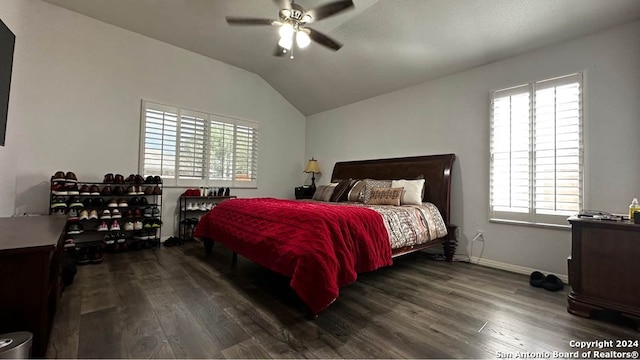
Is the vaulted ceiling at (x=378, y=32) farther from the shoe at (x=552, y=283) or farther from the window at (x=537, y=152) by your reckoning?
the shoe at (x=552, y=283)

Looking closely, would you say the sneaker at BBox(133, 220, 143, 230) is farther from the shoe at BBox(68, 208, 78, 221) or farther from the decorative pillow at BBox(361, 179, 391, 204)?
the decorative pillow at BBox(361, 179, 391, 204)

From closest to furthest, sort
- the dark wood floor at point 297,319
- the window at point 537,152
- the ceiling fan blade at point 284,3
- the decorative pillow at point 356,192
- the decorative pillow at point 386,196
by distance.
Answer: the dark wood floor at point 297,319 → the ceiling fan blade at point 284,3 → the window at point 537,152 → the decorative pillow at point 386,196 → the decorative pillow at point 356,192

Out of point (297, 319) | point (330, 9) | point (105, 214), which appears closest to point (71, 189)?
point (105, 214)

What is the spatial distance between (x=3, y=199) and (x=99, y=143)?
1.29m

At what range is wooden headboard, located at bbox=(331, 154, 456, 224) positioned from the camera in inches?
136

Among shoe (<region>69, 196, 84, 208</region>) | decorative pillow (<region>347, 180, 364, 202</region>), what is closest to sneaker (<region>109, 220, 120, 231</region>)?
shoe (<region>69, 196, 84, 208</region>)

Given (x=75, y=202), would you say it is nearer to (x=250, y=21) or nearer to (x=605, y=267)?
(x=250, y=21)

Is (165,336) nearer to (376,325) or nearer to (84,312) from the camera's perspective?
(84,312)

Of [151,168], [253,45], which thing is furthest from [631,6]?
[151,168]

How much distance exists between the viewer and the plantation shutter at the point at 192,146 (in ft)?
14.1

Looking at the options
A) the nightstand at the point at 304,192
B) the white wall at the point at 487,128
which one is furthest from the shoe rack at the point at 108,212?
the white wall at the point at 487,128

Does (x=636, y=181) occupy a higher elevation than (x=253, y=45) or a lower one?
lower

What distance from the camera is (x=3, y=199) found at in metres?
2.53

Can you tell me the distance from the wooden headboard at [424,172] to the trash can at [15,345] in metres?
3.77
